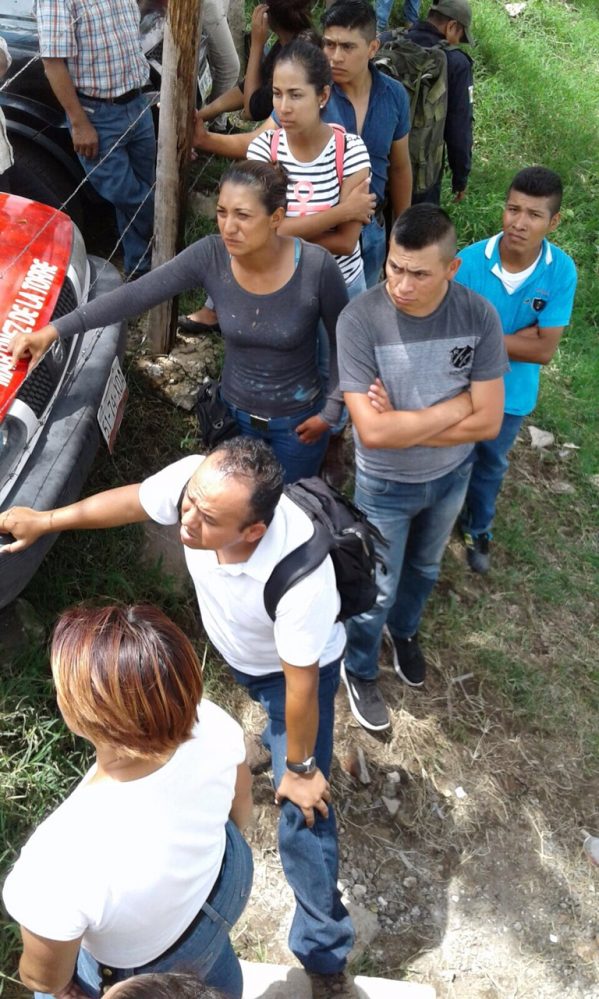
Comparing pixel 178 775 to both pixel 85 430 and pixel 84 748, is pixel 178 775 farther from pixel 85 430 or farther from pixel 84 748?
pixel 85 430

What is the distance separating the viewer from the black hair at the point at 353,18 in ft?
11.3

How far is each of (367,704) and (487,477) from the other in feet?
3.94

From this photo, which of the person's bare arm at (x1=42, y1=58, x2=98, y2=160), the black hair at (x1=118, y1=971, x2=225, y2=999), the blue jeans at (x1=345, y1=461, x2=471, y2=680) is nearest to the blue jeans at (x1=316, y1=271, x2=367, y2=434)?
the blue jeans at (x1=345, y1=461, x2=471, y2=680)

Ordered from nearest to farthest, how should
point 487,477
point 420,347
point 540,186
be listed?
point 420,347
point 540,186
point 487,477

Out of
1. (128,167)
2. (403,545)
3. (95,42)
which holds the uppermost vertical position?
(95,42)

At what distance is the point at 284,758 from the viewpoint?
98.3 inches

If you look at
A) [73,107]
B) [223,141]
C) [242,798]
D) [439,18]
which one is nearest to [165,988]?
[242,798]

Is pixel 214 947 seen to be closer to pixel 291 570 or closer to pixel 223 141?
pixel 291 570

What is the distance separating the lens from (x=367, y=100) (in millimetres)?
3633

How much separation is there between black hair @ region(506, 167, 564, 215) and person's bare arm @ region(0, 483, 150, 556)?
1936mm

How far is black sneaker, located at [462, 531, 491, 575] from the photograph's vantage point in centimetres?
415

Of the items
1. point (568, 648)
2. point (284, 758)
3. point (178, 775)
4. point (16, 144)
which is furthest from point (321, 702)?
point (16, 144)

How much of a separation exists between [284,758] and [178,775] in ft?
2.93

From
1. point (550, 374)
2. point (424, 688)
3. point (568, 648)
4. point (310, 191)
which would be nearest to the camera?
point (310, 191)
